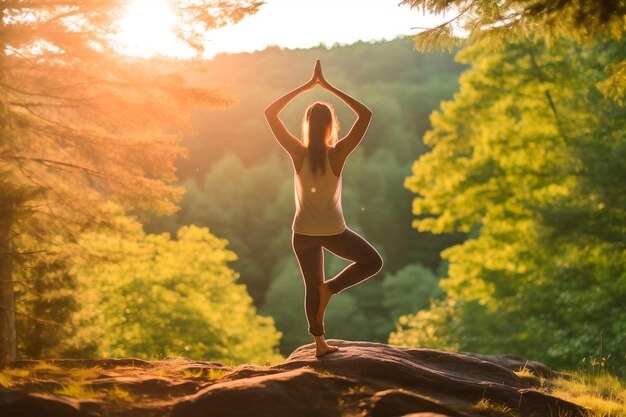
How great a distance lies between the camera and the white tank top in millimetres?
4859

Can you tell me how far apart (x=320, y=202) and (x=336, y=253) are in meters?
0.45

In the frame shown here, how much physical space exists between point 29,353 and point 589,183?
36.9 ft

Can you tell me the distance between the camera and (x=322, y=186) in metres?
4.86

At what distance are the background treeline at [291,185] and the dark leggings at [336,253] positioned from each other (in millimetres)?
31754

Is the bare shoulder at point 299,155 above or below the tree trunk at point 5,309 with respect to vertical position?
above

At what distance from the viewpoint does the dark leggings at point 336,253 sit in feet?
16.2

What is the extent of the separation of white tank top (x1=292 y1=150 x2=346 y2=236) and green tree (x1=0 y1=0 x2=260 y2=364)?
4.67 m

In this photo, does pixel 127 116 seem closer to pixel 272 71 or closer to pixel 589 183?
pixel 589 183

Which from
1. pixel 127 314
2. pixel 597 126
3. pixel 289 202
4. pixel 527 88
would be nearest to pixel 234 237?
pixel 289 202

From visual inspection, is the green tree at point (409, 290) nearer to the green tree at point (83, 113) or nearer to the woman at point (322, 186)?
the green tree at point (83, 113)

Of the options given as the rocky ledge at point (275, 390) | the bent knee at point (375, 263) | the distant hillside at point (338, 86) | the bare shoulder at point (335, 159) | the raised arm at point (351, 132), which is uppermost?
the distant hillside at point (338, 86)

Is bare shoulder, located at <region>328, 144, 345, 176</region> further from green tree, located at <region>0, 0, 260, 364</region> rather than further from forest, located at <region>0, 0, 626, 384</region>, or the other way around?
green tree, located at <region>0, 0, 260, 364</region>

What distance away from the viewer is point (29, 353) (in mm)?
11656

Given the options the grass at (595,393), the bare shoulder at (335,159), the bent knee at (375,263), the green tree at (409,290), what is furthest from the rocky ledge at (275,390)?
the green tree at (409,290)
